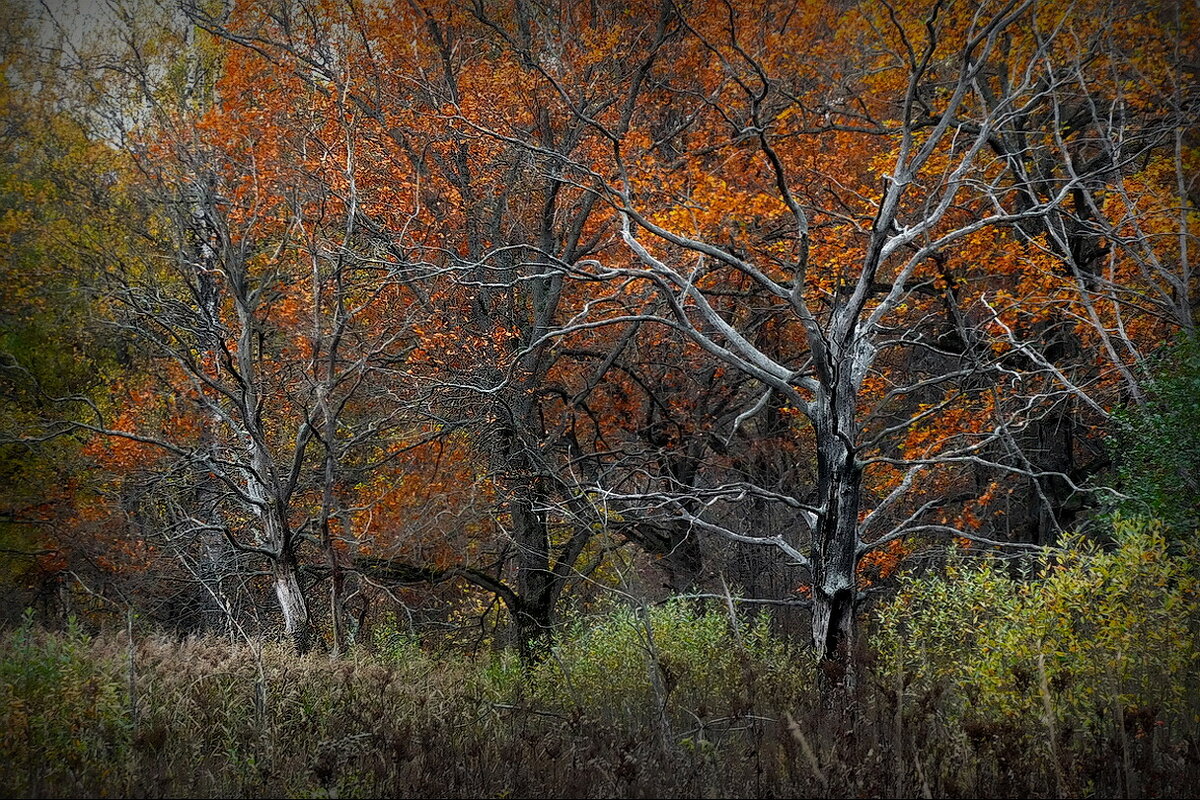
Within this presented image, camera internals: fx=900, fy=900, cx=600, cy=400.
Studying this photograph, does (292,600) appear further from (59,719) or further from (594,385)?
(594,385)

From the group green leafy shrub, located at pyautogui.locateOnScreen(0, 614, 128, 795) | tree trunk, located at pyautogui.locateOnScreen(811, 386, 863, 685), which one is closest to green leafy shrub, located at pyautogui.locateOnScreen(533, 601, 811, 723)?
tree trunk, located at pyautogui.locateOnScreen(811, 386, 863, 685)

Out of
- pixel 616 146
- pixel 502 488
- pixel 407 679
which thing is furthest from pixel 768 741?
pixel 502 488

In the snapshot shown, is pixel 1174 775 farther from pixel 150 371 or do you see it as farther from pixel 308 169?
pixel 150 371

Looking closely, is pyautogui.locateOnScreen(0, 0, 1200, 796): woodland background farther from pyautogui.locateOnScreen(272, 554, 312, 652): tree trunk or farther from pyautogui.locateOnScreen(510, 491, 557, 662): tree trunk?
pyautogui.locateOnScreen(272, 554, 312, 652): tree trunk

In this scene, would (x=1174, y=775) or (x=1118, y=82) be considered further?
(x=1118, y=82)

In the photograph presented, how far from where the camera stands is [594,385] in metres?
15.4

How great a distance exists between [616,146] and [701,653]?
5.60m

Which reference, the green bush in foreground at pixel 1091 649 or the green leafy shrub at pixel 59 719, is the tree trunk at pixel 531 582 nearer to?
the green leafy shrub at pixel 59 719

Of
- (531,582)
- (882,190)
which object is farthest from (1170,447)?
(531,582)

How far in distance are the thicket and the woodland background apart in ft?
0.19

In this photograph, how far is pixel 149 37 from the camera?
17359 mm

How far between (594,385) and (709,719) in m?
9.09

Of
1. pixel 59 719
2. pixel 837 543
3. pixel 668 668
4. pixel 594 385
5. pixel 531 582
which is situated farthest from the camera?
pixel 594 385

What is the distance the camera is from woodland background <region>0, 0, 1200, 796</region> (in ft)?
20.4
